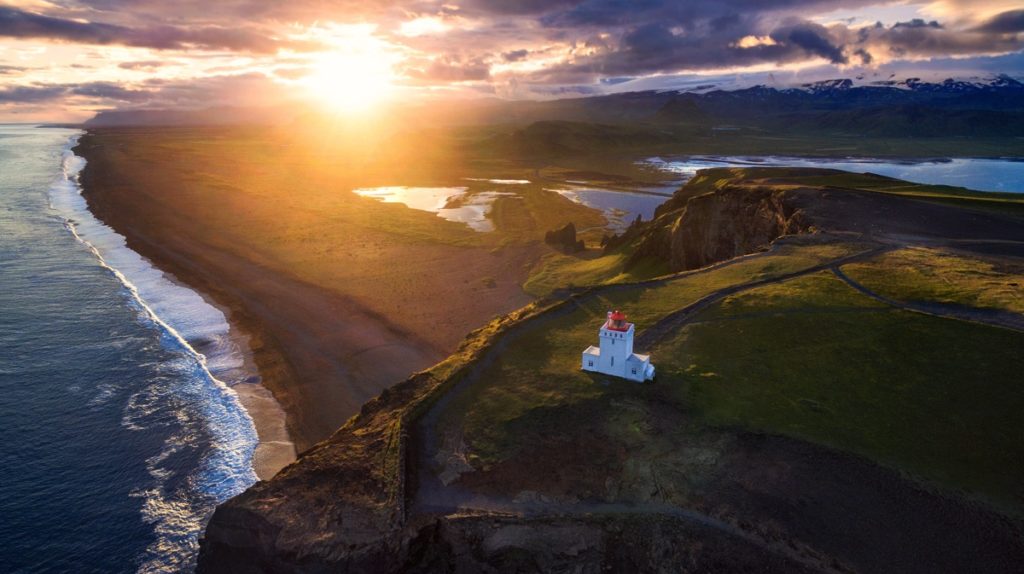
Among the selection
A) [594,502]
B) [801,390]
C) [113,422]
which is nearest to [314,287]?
[113,422]

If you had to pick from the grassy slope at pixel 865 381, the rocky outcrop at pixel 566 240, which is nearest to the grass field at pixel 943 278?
the grassy slope at pixel 865 381

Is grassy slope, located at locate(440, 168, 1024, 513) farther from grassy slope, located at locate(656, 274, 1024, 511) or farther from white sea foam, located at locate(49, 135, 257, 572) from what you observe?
white sea foam, located at locate(49, 135, 257, 572)

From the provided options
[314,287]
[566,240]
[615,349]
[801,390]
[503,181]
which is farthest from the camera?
[503,181]

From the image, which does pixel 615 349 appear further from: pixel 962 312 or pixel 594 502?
pixel 962 312

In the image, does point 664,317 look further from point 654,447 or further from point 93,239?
point 93,239

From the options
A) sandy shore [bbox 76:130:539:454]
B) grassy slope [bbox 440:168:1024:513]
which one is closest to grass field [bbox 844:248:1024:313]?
grassy slope [bbox 440:168:1024:513]
